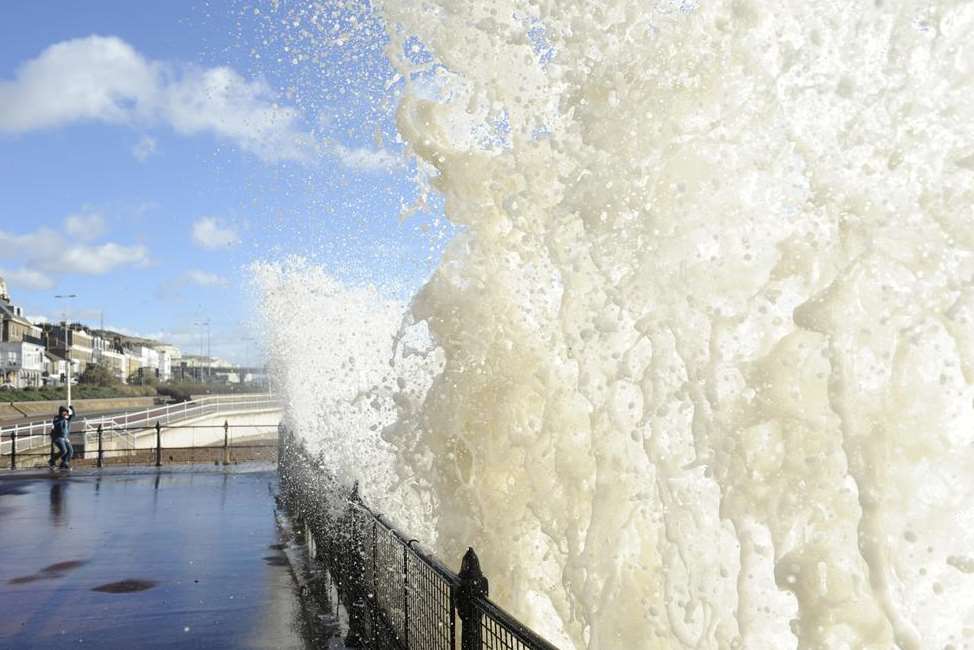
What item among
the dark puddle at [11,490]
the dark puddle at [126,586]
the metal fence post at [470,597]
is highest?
the metal fence post at [470,597]

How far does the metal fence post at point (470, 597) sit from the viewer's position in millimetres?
3504

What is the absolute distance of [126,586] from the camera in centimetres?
828

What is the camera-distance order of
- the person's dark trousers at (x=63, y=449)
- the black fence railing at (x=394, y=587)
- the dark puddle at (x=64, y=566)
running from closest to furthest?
the black fence railing at (x=394, y=587)
the dark puddle at (x=64, y=566)
the person's dark trousers at (x=63, y=449)

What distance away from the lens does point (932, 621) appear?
10.1ft

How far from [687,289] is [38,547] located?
30.5 feet

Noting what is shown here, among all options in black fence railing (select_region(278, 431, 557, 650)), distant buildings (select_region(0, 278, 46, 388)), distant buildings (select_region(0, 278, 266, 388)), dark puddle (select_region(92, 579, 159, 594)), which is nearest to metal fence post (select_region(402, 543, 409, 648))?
black fence railing (select_region(278, 431, 557, 650))

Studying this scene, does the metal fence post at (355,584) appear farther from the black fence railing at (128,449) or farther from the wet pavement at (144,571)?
the black fence railing at (128,449)

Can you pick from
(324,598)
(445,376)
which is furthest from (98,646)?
(445,376)

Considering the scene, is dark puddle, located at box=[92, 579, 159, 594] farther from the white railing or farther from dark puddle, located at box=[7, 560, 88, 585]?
the white railing

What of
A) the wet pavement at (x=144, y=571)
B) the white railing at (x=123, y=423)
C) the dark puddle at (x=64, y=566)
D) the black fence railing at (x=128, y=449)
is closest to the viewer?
the wet pavement at (x=144, y=571)

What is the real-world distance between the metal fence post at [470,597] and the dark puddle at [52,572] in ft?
21.7

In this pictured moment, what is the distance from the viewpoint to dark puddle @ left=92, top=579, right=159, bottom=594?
8117mm

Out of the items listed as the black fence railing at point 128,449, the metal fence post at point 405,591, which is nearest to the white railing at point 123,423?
the black fence railing at point 128,449

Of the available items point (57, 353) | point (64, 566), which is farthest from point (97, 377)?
point (64, 566)
